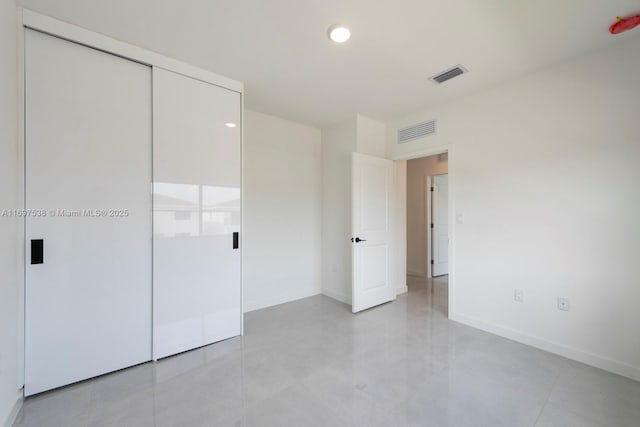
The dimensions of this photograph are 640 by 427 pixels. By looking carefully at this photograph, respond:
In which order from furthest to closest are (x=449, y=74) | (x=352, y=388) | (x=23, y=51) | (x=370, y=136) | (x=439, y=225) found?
(x=439, y=225) < (x=370, y=136) < (x=449, y=74) < (x=352, y=388) < (x=23, y=51)

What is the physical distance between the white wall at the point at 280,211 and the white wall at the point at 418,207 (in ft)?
7.76

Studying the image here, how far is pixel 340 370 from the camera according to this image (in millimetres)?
2137

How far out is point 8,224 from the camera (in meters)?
1.62

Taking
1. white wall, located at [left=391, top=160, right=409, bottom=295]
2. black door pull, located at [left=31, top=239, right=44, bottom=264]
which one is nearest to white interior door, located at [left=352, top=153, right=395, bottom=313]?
white wall, located at [left=391, top=160, right=409, bottom=295]

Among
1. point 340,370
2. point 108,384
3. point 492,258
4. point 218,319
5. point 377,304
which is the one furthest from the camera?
point 377,304

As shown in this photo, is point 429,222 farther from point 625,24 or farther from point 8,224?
point 8,224

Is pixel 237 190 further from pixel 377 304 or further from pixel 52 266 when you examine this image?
pixel 377 304

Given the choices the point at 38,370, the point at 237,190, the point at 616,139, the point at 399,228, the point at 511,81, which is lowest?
the point at 38,370

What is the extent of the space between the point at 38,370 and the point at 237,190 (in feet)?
6.56

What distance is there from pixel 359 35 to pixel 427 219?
13.2 ft

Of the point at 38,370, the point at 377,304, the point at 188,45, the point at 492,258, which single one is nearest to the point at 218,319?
the point at 38,370

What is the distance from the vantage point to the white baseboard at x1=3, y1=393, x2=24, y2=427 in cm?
156

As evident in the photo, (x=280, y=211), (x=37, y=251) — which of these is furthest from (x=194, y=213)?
(x=280, y=211)

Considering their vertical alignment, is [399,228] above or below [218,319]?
above
